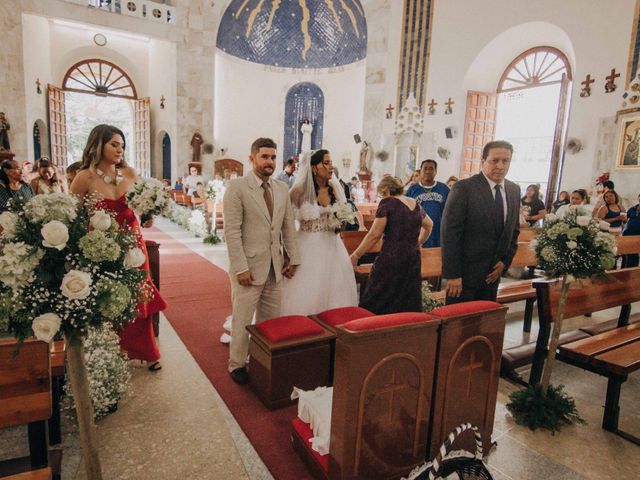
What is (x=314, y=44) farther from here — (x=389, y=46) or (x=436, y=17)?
(x=436, y=17)

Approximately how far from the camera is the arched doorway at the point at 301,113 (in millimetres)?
18641

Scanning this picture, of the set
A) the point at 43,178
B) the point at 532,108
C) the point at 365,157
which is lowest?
the point at 43,178

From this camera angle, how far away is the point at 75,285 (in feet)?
4.49

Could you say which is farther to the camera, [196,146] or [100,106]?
[100,106]

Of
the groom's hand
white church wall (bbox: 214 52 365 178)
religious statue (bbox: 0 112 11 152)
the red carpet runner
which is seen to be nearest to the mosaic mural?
white church wall (bbox: 214 52 365 178)

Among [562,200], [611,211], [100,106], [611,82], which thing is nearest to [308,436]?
[611,211]

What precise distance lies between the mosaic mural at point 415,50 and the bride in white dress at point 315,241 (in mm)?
10931

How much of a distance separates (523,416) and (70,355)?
2.61 metres

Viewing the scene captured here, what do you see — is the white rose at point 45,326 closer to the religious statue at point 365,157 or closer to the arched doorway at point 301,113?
the religious statue at point 365,157

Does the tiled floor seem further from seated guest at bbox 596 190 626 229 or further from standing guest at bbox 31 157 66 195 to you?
seated guest at bbox 596 190 626 229

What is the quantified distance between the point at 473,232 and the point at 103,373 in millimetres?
2552

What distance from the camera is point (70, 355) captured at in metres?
1.58

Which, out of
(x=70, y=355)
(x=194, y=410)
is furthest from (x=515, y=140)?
(x=70, y=355)

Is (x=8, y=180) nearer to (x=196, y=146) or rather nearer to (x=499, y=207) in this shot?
(x=499, y=207)
